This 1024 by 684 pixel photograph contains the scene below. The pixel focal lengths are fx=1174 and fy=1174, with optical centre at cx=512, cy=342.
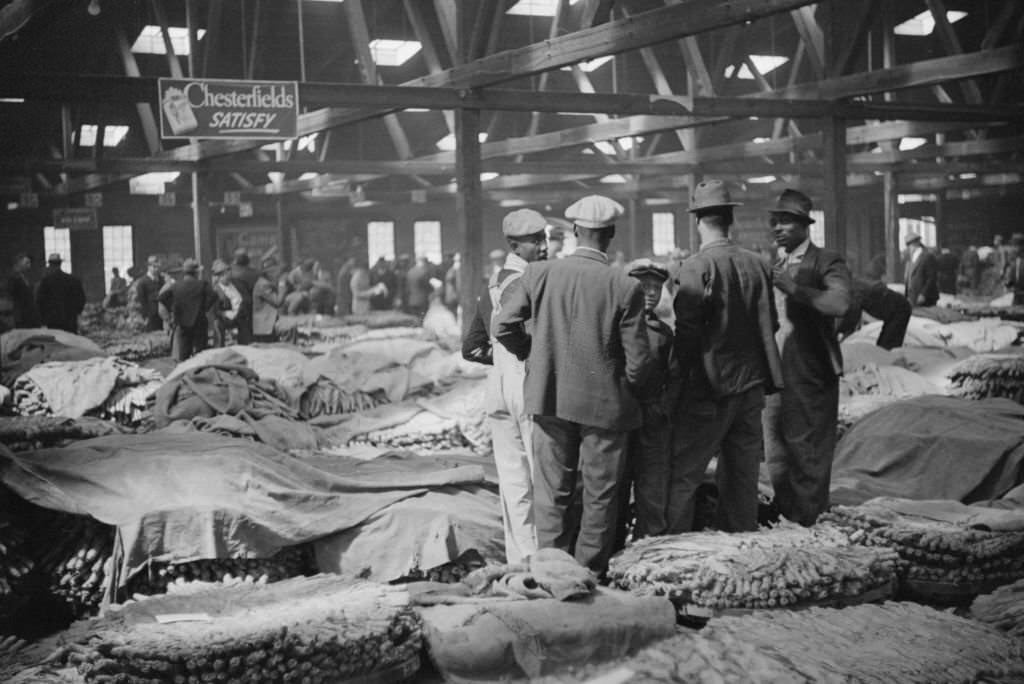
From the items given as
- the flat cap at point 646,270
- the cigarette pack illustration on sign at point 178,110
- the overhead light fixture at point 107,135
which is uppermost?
the overhead light fixture at point 107,135

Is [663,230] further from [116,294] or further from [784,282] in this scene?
[784,282]

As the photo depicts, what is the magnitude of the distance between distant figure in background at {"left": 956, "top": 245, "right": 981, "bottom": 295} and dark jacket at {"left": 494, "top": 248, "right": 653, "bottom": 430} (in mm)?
18976

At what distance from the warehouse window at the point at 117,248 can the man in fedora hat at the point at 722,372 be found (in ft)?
70.2

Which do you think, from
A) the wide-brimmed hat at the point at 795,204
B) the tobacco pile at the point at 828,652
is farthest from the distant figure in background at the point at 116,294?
the tobacco pile at the point at 828,652

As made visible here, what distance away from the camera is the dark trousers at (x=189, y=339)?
503 inches

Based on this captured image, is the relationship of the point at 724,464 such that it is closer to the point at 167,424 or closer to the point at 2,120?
the point at 167,424

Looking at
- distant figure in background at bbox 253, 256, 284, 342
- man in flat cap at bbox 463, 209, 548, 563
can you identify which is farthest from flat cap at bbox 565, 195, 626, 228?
distant figure in background at bbox 253, 256, 284, 342

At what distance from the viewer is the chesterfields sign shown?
10766 mm

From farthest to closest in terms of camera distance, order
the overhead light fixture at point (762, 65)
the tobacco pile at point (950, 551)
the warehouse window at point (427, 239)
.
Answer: the warehouse window at point (427, 239) < the overhead light fixture at point (762, 65) < the tobacco pile at point (950, 551)

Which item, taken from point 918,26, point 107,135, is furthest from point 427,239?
point 918,26

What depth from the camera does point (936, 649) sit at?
4156mm

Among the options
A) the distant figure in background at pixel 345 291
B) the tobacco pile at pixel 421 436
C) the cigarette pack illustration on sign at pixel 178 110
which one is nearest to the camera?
the tobacco pile at pixel 421 436

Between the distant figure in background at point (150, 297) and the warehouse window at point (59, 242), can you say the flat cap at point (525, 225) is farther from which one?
the warehouse window at point (59, 242)

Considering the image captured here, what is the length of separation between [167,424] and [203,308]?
17.1ft
